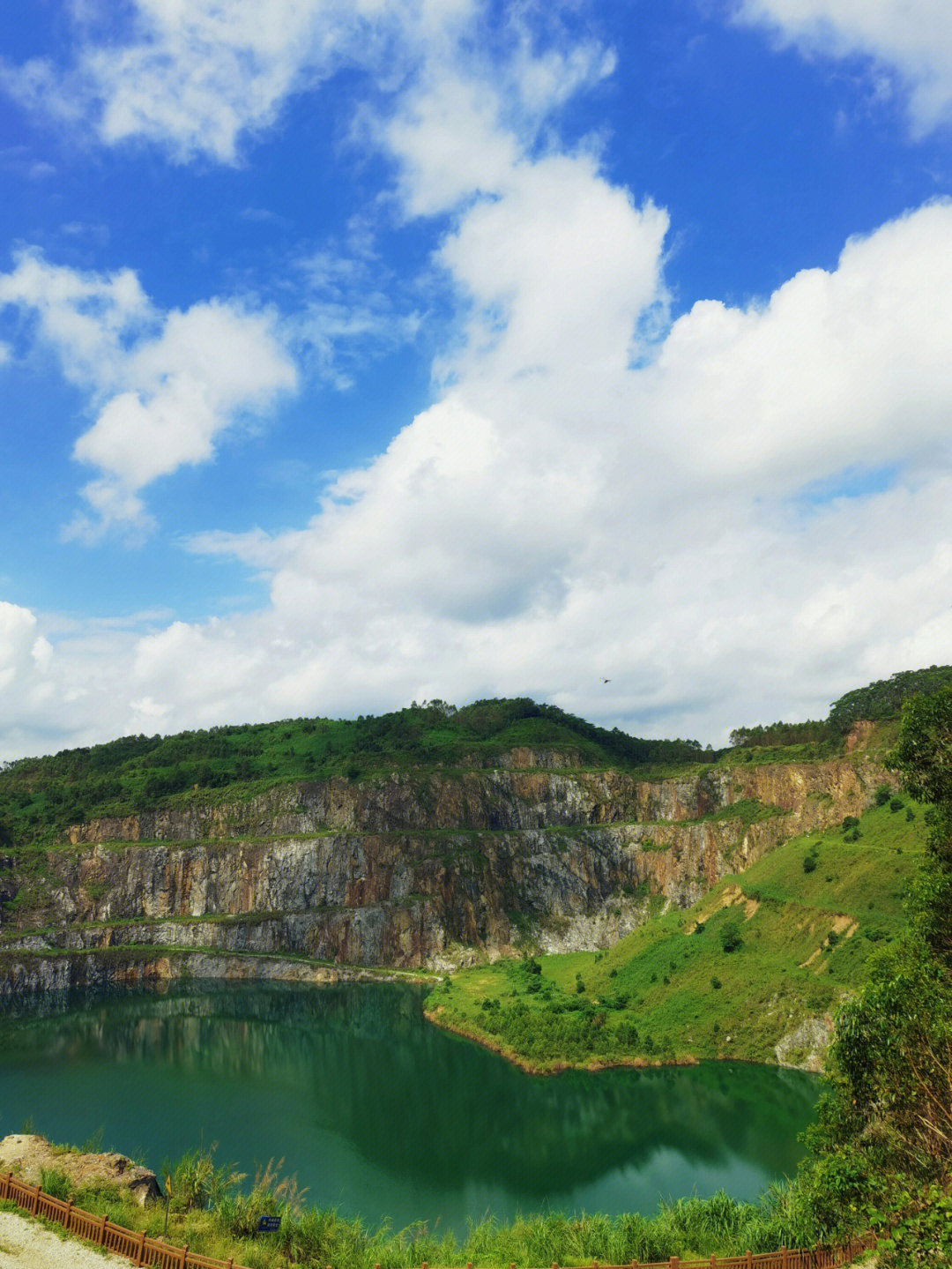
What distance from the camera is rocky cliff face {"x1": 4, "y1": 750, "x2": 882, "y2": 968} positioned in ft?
347

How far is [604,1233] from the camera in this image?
85.6 ft

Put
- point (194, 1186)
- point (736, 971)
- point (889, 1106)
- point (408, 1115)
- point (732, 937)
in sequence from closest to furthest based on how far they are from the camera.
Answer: point (889, 1106) < point (194, 1186) < point (408, 1115) < point (736, 971) < point (732, 937)

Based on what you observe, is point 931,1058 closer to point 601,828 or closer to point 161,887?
point 601,828

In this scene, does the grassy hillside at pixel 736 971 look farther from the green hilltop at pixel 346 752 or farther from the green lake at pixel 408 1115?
the green hilltop at pixel 346 752

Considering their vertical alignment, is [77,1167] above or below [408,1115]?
above

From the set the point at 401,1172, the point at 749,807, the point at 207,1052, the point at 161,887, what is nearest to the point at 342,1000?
the point at 207,1052

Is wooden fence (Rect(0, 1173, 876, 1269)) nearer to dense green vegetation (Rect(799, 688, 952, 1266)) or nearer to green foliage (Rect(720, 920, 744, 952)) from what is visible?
dense green vegetation (Rect(799, 688, 952, 1266))

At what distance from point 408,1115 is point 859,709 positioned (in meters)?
97.7

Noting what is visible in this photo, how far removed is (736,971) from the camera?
206ft

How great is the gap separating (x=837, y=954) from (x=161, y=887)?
3631 inches

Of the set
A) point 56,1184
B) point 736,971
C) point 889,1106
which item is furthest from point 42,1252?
point 736,971

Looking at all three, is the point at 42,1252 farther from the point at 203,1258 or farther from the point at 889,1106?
the point at 889,1106

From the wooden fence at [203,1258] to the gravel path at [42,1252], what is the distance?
33 centimetres

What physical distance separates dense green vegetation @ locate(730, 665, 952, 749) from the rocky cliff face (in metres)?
12.3
